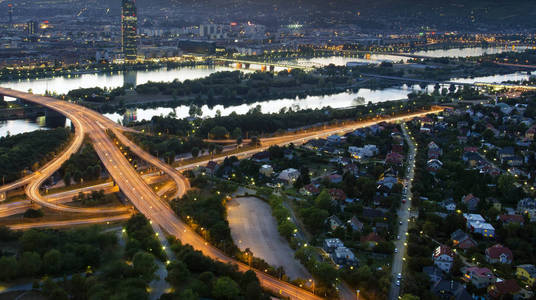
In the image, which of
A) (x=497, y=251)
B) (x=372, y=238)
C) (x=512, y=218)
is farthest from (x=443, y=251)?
(x=512, y=218)

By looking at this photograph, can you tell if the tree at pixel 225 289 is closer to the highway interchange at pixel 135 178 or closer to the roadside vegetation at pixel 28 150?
the highway interchange at pixel 135 178

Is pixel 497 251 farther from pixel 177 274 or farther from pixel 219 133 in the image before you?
pixel 219 133

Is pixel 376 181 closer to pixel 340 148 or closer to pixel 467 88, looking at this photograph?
pixel 340 148

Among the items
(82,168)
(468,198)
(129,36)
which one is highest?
(129,36)

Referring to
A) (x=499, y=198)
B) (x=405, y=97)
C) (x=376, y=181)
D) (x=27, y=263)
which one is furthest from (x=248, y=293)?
(x=405, y=97)

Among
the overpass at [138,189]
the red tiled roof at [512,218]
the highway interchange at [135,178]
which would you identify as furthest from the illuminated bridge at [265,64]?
the red tiled roof at [512,218]
